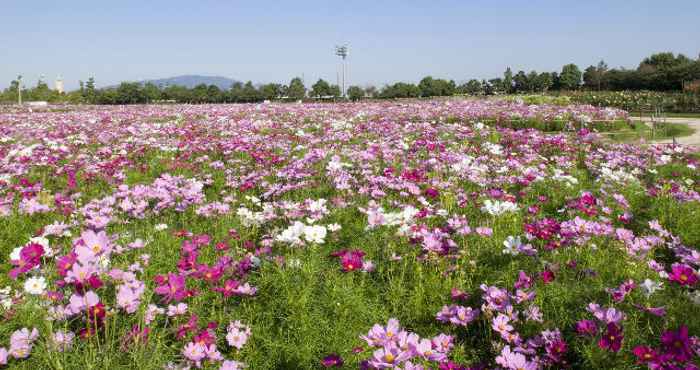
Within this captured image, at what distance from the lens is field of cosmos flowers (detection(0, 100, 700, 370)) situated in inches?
79.8

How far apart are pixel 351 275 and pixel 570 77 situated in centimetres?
7209

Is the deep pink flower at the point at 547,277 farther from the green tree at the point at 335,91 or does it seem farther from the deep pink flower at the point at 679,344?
the green tree at the point at 335,91

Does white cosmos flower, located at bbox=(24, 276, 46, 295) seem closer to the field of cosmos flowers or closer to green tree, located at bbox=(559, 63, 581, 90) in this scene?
the field of cosmos flowers

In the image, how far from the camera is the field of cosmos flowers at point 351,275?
6.65 feet

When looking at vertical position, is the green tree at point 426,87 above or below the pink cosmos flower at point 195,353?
above

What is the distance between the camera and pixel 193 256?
252 centimetres

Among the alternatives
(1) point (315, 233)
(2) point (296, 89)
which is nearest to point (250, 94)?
(2) point (296, 89)

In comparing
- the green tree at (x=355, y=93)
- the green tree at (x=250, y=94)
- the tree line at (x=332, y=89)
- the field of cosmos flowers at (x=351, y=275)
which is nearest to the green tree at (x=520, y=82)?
the tree line at (x=332, y=89)

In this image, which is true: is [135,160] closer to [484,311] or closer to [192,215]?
[192,215]

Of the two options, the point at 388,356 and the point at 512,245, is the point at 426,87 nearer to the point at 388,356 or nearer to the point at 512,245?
the point at 512,245

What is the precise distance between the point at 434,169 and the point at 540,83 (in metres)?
67.9

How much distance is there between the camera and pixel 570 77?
2539 inches

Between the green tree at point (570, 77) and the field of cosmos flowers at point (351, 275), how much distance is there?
6676cm

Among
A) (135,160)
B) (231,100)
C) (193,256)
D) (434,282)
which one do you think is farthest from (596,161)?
(231,100)
